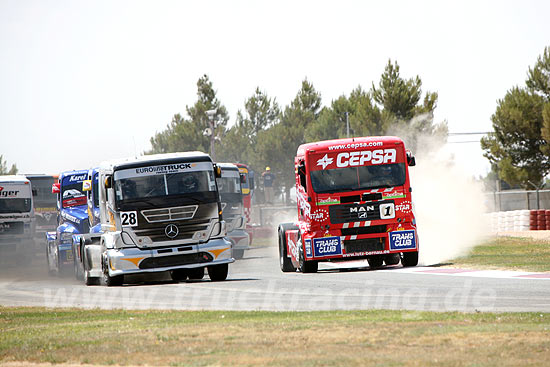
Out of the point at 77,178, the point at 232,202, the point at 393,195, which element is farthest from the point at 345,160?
the point at 232,202

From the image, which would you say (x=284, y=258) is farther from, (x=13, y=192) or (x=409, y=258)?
(x=13, y=192)

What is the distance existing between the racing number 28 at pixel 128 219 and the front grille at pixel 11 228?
64.2ft

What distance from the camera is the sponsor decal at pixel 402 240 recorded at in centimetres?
2045

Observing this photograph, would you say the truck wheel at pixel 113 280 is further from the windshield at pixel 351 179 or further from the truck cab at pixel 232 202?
the truck cab at pixel 232 202

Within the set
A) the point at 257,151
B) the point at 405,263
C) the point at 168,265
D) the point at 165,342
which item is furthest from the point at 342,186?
the point at 257,151

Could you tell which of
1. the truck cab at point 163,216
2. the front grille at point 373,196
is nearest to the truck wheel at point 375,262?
the front grille at point 373,196

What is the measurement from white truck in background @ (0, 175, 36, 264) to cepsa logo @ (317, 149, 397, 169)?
63.9ft

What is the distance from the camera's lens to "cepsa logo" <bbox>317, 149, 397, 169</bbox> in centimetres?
2039

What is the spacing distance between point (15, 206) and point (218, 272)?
63.8ft

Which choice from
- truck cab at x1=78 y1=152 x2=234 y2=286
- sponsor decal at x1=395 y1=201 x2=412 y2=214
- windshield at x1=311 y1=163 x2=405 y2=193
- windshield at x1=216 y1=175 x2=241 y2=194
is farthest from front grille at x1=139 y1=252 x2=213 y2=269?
windshield at x1=216 y1=175 x2=241 y2=194

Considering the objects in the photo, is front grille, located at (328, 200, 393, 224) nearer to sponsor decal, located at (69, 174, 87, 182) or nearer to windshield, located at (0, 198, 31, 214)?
sponsor decal, located at (69, 174, 87, 182)

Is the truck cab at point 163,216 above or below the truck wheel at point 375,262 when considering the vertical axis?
above

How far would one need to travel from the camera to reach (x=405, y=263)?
21.2 metres

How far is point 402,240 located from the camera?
67.4ft
